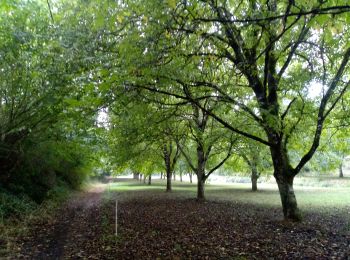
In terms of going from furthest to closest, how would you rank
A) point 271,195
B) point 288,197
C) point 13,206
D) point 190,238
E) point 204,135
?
point 271,195 → point 204,135 → point 13,206 → point 288,197 → point 190,238

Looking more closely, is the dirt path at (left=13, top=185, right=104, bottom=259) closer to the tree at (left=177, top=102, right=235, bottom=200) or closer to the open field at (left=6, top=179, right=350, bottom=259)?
the open field at (left=6, top=179, right=350, bottom=259)

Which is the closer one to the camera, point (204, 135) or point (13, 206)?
point (13, 206)

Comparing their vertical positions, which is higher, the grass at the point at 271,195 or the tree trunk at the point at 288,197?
the tree trunk at the point at 288,197

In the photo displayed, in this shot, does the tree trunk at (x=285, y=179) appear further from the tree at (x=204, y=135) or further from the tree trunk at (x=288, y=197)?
the tree at (x=204, y=135)

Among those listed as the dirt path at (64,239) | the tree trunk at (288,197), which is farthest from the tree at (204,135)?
the dirt path at (64,239)

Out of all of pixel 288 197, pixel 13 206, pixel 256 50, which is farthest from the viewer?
pixel 13 206

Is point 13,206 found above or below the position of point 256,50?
below

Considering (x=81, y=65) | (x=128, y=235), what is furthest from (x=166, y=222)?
(x=81, y=65)

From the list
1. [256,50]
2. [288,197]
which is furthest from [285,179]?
[256,50]

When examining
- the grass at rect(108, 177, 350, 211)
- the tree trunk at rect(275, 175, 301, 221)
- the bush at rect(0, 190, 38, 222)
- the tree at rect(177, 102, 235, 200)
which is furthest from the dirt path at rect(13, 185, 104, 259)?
the grass at rect(108, 177, 350, 211)

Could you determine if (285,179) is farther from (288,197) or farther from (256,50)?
(256,50)

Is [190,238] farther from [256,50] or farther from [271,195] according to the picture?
[271,195]

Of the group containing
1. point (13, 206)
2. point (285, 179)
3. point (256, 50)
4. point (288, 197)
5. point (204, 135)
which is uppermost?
point (256, 50)

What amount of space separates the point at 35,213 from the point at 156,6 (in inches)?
467
